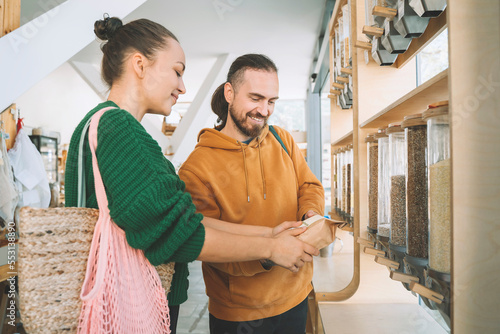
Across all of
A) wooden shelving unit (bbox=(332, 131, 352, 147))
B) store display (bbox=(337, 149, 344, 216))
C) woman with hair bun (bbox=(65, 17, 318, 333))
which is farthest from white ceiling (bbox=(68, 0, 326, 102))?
woman with hair bun (bbox=(65, 17, 318, 333))

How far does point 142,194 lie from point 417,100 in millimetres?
808

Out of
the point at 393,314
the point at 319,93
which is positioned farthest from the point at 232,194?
the point at 319,93

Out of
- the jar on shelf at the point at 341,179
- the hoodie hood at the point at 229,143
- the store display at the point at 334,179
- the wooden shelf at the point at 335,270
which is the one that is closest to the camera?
the hoodie hood at the point at 229,143

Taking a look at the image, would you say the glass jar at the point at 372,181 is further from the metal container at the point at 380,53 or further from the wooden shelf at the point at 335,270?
the wooden shelf at the point at 335,270

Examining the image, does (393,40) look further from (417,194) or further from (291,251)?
(291,251)

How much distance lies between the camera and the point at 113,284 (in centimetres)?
78

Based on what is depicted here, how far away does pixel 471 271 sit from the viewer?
63cm

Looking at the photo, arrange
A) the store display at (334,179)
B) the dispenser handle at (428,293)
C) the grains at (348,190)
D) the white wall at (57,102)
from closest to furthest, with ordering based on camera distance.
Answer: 1. the dispenser handle at (428,293)
2. the grains at (348,190)
3. the store display at (334,179)
4. the white wall at (57,102)

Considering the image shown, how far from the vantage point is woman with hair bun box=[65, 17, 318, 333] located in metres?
0.78

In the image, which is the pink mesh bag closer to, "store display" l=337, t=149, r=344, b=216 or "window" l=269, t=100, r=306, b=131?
"store display" l=337, t=149, r=344, b=216

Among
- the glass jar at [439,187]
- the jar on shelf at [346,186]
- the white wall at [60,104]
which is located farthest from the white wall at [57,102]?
the glass jar at [439,187]

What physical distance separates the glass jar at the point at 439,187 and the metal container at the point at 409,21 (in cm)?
34

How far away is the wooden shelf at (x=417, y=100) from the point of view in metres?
0.77

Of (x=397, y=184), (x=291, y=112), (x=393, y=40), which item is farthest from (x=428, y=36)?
(x=291, y=112)
